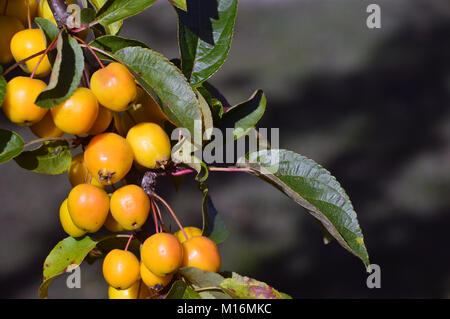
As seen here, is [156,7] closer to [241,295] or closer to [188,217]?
[188,217]

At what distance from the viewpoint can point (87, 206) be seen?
66cm

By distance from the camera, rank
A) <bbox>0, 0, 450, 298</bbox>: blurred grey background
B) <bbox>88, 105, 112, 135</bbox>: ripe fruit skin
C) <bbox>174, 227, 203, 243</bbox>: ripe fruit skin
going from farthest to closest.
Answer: <bbox>0, 0, 450, 298</bbox>: blurred grey background < <bbox>174, 227, 203, 243</bbox>: ripe fruit skin < <bbox>88, 105, 112, 135</bbox>: ripe fruit skin

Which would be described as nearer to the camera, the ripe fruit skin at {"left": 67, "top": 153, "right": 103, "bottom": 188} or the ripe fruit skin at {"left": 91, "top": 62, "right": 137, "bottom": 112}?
the ripe fruit skin at {"left": 91, "top": 62, "right": 137, "bottom": 112}

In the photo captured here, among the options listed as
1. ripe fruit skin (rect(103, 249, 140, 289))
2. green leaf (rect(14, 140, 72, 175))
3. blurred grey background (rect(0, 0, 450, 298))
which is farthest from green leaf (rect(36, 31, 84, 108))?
blurred grey background (rect(0, 0, 450, 298))

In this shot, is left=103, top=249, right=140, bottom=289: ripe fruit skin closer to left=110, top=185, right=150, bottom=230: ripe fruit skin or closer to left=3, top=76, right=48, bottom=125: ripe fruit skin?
left=110, top=185, right=150, bottom=230: ripe fruit skin

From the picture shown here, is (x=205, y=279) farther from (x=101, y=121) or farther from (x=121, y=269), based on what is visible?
(x=101, y=121)

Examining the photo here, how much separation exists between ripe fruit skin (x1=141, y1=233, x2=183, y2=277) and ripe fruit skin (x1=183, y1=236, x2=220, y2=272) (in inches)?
1.2

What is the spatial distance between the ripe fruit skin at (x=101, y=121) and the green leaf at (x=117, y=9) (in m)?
0.12

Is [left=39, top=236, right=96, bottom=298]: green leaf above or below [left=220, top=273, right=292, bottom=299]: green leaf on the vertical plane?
above

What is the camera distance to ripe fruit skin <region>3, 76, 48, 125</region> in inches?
24.0

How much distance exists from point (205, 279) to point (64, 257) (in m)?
0.22

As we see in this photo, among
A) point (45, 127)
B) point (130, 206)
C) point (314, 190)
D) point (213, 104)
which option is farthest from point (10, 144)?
point (314, 190)

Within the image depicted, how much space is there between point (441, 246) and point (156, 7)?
10.7ft

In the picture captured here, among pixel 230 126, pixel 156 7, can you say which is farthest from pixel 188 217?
pixel 156 7
